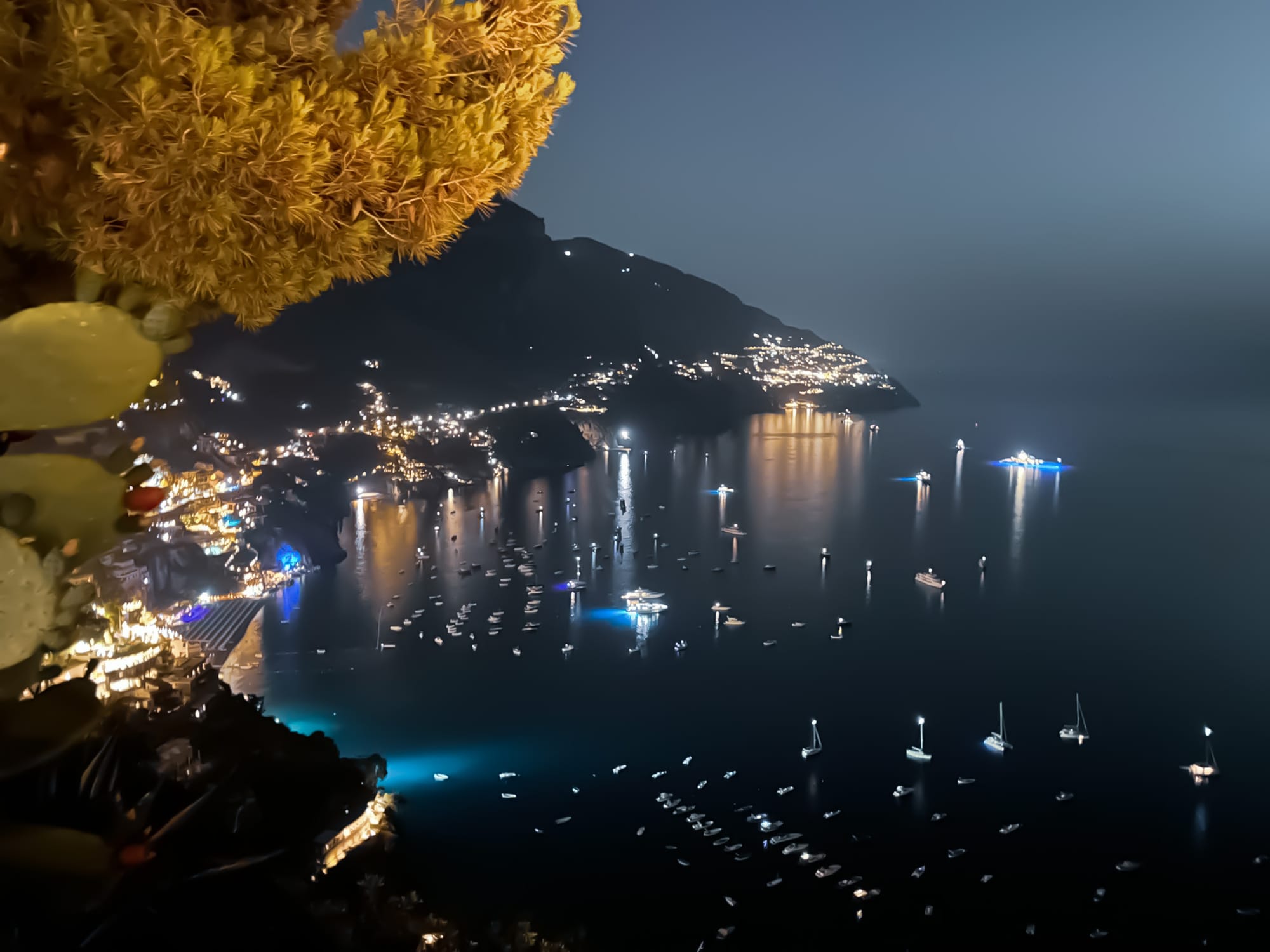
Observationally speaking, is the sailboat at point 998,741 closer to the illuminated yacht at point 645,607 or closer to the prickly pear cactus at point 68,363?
the illuminated yacht at point 645,607

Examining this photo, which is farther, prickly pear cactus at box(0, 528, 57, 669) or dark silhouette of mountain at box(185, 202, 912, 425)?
dark silhouette of mountain at box(185, 202, 912, 425)

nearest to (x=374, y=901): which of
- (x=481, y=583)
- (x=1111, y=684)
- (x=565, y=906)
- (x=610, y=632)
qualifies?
(x=565, y=906)

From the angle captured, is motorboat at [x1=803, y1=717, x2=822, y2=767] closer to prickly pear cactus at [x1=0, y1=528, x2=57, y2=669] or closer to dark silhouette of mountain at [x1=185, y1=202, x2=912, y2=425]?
prickly pear cactus at [x1=0, y1=528, x2=57, y2=669]

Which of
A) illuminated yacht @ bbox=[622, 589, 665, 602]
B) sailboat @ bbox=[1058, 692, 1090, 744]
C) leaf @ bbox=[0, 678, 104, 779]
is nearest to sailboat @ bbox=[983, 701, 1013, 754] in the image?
sailboat @ bbox=[1058, 692, 1090, 744]

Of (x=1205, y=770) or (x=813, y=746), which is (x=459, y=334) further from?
(x=1205, y=770)

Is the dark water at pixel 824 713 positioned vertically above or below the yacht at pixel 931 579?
below

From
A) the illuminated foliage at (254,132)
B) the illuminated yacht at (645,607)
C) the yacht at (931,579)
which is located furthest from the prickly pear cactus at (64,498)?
the yacht at (931,579)

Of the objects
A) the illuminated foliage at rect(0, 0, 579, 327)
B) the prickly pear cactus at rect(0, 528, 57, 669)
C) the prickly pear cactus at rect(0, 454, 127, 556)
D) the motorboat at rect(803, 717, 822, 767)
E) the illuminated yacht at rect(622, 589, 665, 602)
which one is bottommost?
the motorboat at rect(803, 717, 822, 767)

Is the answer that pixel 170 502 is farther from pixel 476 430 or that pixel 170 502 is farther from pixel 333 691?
pixel 476 430
